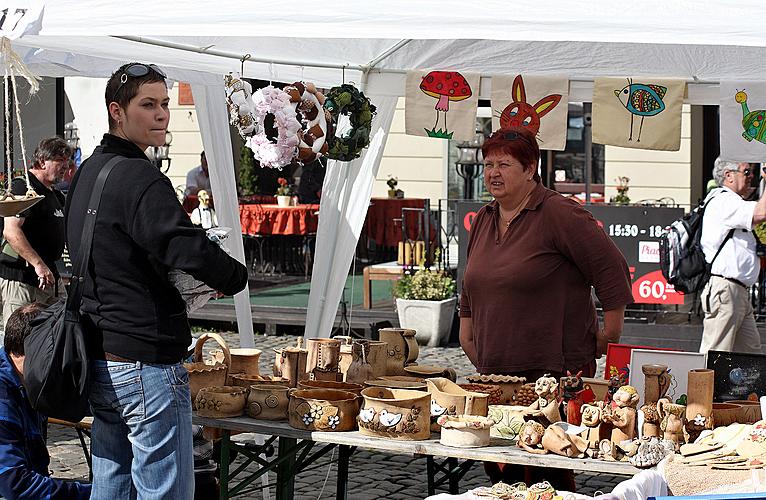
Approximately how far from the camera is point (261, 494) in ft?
16.7

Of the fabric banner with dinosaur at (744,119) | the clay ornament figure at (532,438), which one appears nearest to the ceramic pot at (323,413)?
the clay ornament figure at (532,438)

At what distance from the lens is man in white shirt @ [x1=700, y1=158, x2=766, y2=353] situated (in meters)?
6.16

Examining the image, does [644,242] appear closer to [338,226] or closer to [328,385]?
[338,226]

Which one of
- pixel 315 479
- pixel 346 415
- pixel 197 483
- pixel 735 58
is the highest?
pixel 735 58

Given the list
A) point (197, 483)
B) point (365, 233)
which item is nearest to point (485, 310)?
point (197, 483)

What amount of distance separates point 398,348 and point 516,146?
956mm

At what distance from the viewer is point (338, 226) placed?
5309 millimetres

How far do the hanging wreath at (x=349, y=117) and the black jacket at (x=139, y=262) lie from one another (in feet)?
5.67

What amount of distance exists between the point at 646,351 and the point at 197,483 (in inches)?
68.6

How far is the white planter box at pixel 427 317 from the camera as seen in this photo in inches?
357

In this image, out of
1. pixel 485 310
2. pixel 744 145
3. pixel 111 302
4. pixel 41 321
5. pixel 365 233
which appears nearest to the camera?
pixel 111 302

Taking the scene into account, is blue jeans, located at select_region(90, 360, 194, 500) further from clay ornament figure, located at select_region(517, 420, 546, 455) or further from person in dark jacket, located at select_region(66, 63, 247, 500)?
clay ornament figure, located at select_region(517, 420, 546, 455)

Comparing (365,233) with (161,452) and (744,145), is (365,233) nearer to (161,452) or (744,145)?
(744,145)

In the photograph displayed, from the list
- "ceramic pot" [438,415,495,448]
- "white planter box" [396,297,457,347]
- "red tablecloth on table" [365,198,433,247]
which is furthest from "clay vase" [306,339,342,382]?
"red tablecloth on table" [365,198,433,247]
